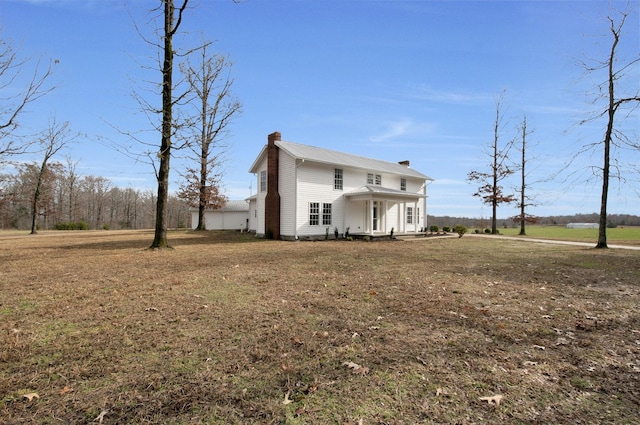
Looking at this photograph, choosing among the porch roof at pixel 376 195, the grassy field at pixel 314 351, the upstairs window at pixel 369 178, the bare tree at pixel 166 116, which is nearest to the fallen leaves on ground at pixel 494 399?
the grassy field at pixel 314 351

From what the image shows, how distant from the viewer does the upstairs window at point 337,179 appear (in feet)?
75.4

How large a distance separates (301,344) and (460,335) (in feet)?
7.44

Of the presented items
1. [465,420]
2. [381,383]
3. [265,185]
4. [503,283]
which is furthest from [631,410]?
[265,185]

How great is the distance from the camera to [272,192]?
22234mm

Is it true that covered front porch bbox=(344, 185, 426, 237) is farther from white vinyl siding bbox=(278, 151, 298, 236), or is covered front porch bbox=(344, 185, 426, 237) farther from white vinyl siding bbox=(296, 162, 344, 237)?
white vinyl siding bbox=(278, 151, 298, 236)

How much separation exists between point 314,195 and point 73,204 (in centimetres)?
4975

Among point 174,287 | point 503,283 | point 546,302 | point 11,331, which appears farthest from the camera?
point 503,283

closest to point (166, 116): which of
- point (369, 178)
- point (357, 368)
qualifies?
point (357, 368)

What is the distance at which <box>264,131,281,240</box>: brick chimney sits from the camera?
71.5 ft

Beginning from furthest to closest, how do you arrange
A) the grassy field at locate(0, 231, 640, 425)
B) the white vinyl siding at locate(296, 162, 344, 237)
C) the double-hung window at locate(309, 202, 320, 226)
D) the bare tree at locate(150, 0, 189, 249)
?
the double-hung window at locate(309, 202, 320, 226) < the white vinyl siding at locate(296, 162, 344, 237) < the bare tree at locate(150, 0, 189, 249) < the grassy field at locate(0, 231, 640, 425)

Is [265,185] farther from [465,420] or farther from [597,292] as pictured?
[465,420]

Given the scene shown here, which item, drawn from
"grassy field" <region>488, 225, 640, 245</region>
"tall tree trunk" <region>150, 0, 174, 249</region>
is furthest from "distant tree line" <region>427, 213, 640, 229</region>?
"tall tree trunk" <region>150, 0, 174, 249</region>

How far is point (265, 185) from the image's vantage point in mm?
23594

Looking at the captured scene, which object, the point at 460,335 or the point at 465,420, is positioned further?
the point at 460,335
